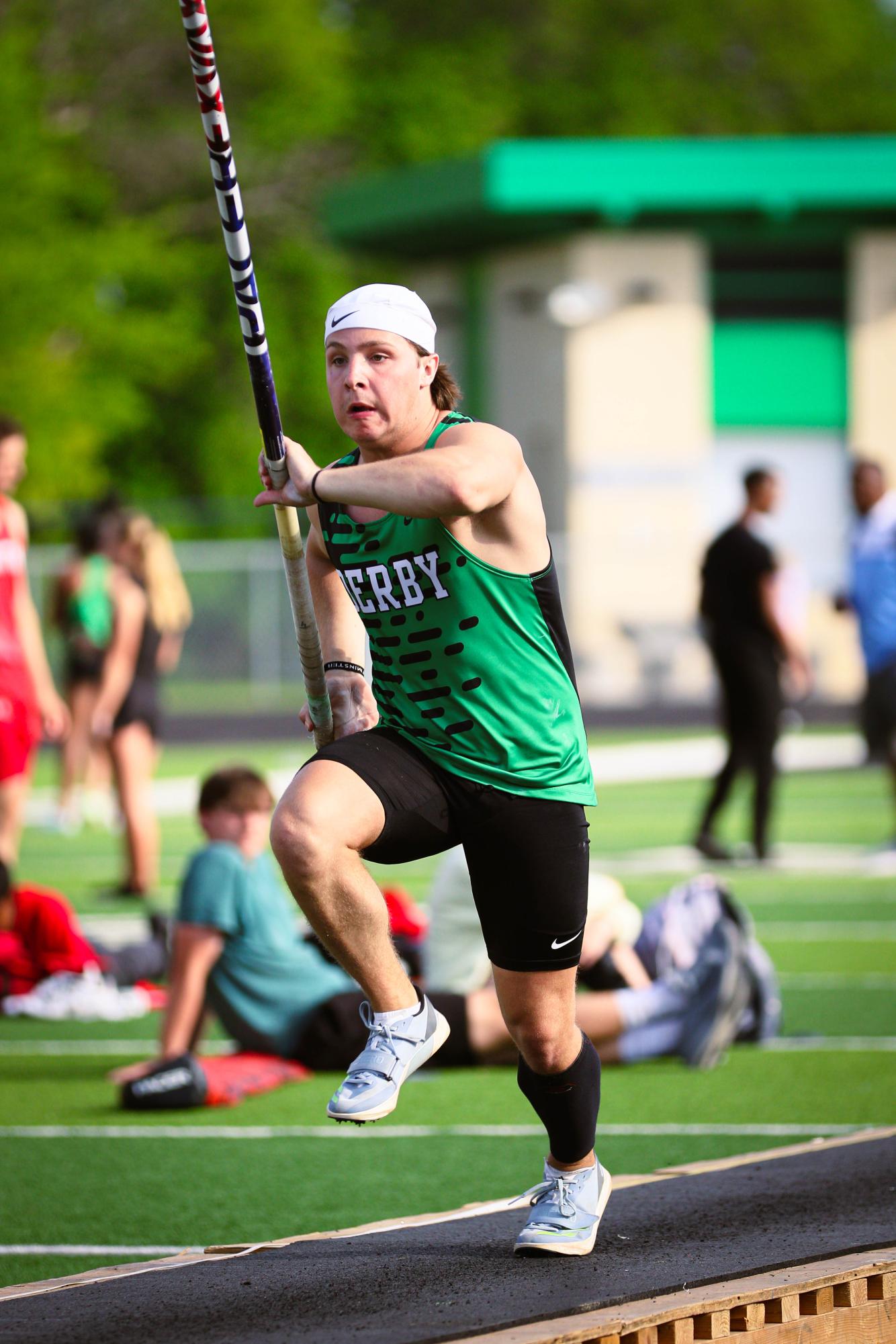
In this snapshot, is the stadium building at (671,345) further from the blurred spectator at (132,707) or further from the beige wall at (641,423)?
the blurred spectator at (132,707)

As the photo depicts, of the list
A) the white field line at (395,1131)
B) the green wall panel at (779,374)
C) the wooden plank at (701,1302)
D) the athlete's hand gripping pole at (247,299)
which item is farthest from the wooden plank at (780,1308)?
the green wall panel at (779,374)

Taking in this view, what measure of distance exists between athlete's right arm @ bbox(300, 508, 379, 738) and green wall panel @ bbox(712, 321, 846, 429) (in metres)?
29.2

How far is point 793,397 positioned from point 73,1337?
30.8 m

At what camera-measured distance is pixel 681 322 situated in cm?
3306

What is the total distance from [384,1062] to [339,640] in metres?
1.05

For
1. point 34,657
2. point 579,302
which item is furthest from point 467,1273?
point 579,302

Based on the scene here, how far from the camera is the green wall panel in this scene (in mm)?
33656

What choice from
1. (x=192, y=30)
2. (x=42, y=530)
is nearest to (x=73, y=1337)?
(x=192, y=30)

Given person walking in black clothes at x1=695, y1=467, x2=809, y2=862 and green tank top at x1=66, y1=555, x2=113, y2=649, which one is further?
green tank top at x1=66, y1=555, x2=113, y2=649

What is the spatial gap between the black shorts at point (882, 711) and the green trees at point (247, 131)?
2567 centimetres

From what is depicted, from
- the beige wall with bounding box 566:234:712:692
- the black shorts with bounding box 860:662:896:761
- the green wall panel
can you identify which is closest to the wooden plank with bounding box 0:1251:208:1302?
the black shorts with bounding box 860:662:896:761

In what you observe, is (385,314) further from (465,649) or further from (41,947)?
(41,947)

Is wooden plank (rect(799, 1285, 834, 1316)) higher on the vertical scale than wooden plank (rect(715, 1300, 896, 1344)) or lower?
higher

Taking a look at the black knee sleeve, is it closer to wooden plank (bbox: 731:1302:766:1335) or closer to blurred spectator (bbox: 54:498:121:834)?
wooden plank (bbox: 731:1302:766:1335)
